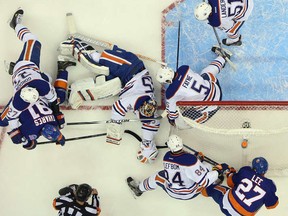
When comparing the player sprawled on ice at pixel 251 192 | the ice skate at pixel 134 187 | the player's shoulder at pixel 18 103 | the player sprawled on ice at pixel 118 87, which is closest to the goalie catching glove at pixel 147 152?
the player sprawled on ice at pixel 118 87

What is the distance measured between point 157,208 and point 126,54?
139 centimetres

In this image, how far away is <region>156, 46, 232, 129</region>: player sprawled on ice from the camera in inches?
130

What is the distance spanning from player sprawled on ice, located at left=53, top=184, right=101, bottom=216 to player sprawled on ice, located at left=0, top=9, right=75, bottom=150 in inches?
17.6

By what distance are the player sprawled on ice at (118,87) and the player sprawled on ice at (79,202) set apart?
56cm

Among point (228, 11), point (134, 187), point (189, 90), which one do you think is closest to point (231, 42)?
point (228, 11)

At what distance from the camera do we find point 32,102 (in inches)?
132

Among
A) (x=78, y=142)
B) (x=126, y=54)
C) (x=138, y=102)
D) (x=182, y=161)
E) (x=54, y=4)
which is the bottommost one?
(x=78, y=142)

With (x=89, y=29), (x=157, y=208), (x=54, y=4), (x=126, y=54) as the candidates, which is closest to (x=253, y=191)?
(x=157, y=208)

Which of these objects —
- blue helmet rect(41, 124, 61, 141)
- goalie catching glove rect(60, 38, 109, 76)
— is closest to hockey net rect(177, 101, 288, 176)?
goalie catching glove rect(60, 38, 109, 76)

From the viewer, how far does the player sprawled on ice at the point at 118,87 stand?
3.71 m

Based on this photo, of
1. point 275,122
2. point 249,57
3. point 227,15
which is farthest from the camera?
point 249,57

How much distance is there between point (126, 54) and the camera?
3.79 m

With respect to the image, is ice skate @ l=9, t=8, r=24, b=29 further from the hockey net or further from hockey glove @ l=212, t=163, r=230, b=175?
hockey glove @ l=212, t=163, r=230, b=175

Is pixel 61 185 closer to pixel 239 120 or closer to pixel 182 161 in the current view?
pixel 182 161
